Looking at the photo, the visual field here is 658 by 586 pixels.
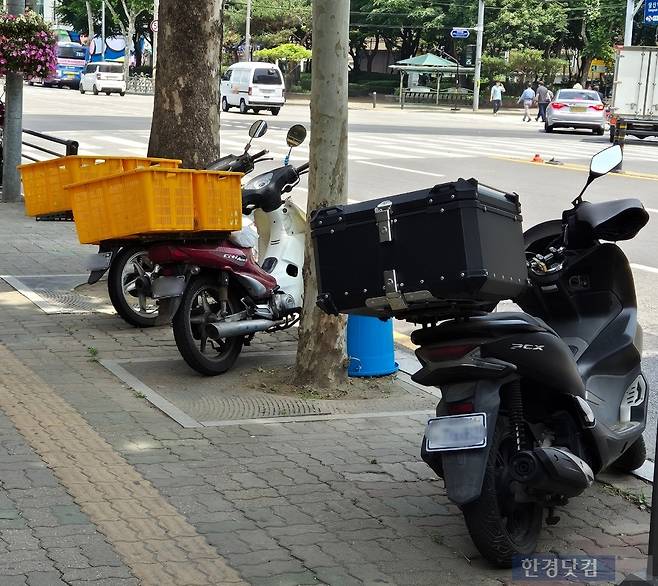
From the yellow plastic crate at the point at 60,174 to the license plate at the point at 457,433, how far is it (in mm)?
4791

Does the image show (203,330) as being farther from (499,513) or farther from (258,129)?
(499,513)

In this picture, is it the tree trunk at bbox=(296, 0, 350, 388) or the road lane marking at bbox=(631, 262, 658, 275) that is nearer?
the tree trunk at bbox=(296, 0, 350, 388)

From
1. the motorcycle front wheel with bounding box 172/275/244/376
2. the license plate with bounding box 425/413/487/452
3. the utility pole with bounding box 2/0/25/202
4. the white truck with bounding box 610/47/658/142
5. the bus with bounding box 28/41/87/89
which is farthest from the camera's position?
the bus with bounding box 28/41/87/89

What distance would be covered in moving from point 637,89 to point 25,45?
74.9 feet

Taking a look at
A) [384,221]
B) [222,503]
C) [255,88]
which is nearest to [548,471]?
[384,221]

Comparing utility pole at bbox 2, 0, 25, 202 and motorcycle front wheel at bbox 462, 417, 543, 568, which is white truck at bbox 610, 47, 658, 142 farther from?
motorcycle front wheel at bbox 462, 417, 543, 568

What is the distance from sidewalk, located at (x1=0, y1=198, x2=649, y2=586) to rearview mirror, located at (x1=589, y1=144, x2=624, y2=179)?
5.12 feet

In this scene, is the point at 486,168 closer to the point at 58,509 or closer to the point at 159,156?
the point at 159,156

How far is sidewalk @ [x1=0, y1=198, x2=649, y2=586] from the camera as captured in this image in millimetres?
4480

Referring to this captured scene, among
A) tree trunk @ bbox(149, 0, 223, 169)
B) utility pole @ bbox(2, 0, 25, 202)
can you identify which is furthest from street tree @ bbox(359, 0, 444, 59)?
tree trunk @ bbox(149, 0, 223, 169)

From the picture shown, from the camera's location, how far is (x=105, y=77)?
58.5 metres

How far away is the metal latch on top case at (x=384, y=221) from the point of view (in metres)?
4.54

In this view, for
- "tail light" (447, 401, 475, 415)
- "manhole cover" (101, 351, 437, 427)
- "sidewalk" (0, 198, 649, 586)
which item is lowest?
"manhole cover" (101, 351, 437, 427)

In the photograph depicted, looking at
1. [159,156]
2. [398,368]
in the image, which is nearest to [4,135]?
[159,156]
